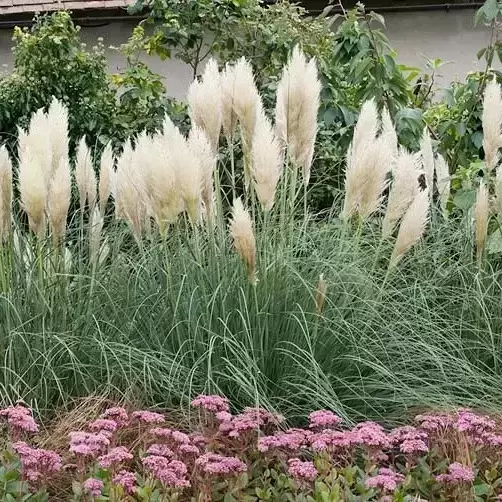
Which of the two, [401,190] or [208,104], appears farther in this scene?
[208,104]

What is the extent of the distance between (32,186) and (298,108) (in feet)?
4.17

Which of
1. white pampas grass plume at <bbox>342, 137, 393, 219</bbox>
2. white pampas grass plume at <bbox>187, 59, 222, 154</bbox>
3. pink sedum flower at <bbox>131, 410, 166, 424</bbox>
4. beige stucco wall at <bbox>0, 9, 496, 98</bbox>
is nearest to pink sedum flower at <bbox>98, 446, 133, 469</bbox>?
pink sedum flower at <bbox>131, 410, 166, 424</bbox>

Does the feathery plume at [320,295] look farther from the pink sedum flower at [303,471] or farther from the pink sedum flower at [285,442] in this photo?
the pink sedum flower at [303,471]

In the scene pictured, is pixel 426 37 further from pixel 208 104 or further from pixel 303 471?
pixel 303 471

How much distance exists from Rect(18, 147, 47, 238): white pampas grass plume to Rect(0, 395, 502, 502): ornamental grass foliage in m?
1.09

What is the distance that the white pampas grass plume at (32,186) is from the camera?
12.2 feet

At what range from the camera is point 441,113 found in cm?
785

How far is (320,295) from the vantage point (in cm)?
348

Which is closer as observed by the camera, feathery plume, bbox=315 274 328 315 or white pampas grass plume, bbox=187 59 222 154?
feathery plume, bbox=315 274 328 315

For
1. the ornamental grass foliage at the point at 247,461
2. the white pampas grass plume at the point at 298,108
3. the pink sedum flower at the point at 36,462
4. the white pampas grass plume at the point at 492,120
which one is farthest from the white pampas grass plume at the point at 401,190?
the pink sedum flower at the point at 36,462

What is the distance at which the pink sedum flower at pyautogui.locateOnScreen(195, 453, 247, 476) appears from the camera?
2518 millimetres

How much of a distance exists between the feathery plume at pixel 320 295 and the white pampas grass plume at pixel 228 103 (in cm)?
106

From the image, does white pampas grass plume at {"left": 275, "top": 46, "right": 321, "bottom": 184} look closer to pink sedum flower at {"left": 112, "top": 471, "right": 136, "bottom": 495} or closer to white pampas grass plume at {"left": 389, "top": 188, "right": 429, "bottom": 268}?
white pampas grass plume at {"left": 389, "top": 188, "right": 429, "bottom": 268}

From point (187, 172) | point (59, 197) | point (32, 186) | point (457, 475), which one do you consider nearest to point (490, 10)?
point (187, 172)
